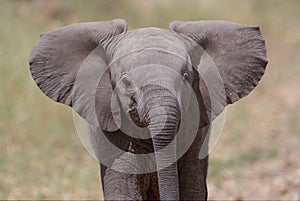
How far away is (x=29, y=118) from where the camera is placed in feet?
22.6

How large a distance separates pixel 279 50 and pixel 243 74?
832cm

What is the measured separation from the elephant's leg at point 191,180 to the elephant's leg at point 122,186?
0.72 ft

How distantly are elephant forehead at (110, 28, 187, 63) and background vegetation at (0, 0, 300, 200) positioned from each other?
1.60 meters

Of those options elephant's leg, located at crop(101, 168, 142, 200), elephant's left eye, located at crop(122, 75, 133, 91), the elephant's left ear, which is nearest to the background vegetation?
elephant's leg, located at crop(101, 168, 142, 200)

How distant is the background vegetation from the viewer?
223 inches

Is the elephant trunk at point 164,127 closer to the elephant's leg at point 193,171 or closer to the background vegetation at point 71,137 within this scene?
the elephant's leg at point 193,171

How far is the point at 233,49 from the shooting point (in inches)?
159

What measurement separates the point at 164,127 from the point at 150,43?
1.57 ft

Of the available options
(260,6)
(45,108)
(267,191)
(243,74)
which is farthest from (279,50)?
(243,74)

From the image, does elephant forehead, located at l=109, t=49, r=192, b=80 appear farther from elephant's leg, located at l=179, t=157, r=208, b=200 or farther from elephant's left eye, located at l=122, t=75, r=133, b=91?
elephant's leg, located at l=179, t=157, r=208, b=200

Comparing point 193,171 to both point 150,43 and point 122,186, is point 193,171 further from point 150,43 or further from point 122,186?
point 150,43

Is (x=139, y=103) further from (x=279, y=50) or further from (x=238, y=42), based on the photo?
(x=279, y=50)

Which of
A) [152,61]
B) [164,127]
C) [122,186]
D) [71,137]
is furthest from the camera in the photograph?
[71,137]

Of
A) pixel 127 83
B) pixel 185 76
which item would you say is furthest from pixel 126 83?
pixel 185 76
